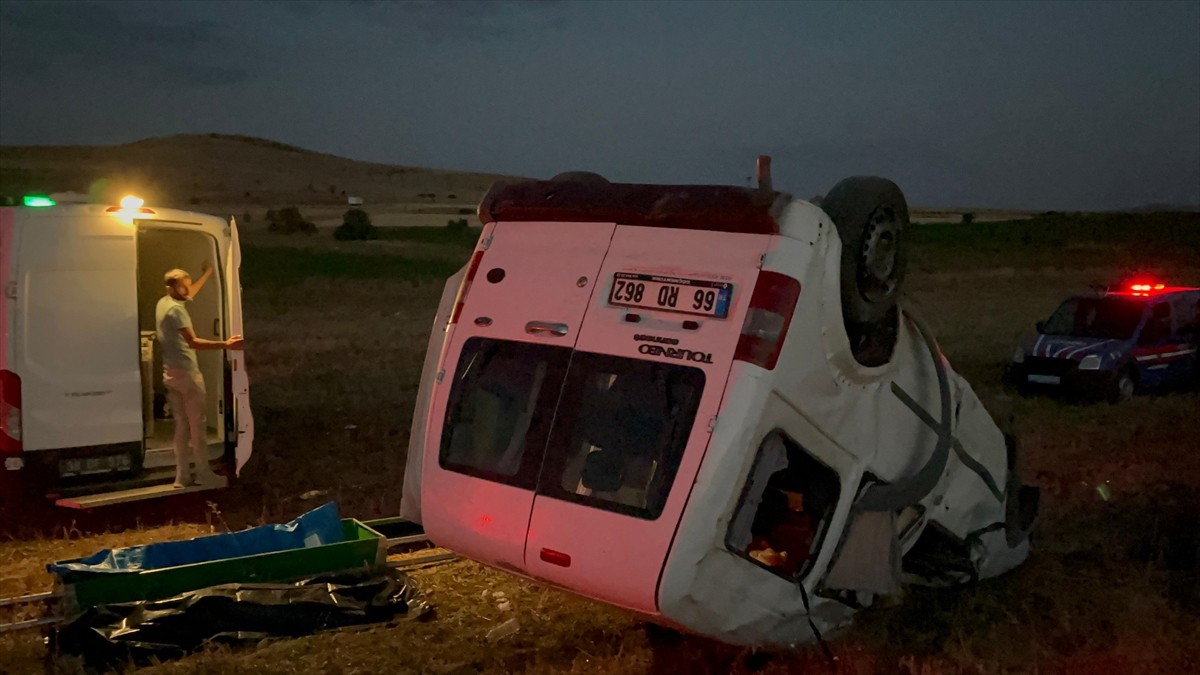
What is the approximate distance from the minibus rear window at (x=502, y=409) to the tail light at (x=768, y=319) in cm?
82

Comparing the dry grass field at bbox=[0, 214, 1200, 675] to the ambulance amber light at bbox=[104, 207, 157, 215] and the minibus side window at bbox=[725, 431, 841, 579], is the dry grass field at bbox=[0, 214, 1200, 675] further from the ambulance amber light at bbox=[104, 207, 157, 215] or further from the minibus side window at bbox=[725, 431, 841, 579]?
the ambulance amber light at bbox=[104, 207, 157, 215]

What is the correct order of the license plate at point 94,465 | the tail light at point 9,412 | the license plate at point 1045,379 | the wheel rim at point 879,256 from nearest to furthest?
the wheel rim at point 879,256, the tail light at point 9,412, the license plate at point 94,465, the license plate at point 1045,379

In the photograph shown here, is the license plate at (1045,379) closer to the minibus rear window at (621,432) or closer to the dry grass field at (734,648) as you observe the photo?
the dry grass field at (734,648)

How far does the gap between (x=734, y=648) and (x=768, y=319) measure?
1.86m

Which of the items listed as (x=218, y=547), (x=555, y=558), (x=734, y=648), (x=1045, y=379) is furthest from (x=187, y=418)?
(x=1045, y=379)

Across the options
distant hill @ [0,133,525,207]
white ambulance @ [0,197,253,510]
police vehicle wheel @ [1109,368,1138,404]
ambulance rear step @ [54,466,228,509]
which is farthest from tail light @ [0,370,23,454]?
distant hill @ [0,133,525,207]

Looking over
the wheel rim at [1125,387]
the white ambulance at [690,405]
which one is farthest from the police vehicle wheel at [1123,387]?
the white ambulance at [690,405]

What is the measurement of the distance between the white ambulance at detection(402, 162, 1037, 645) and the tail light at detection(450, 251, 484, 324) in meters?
0.01

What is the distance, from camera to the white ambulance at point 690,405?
13.1ft

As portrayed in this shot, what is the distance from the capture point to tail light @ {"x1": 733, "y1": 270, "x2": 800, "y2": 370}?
3.97 metres

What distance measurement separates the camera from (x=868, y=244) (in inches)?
180

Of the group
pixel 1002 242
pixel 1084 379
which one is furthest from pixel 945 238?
pixel 1084 379

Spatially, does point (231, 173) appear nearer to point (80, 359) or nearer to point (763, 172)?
point (80, 359)

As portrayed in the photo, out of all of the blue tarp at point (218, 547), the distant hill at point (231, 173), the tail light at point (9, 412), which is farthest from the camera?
the distant hill at point (231, 173)
